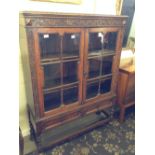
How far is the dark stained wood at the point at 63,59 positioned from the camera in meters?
1.25

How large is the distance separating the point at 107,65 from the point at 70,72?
50cm

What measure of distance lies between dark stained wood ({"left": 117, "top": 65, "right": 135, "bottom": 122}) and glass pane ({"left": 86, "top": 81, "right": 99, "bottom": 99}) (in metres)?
0.46

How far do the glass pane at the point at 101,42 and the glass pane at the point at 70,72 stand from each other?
0.77 feet

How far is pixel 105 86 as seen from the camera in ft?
6.39

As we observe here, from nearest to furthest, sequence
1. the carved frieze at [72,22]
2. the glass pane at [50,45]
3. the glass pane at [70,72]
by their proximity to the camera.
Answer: the carved frieze at [72,22] < the glass pane at [50,45] < the glass pane at [70,72]

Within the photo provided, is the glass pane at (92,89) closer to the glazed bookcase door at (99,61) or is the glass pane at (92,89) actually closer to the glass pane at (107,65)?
the glazed bookcase door at (99,61)

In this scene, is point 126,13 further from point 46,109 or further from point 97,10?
point 46,109

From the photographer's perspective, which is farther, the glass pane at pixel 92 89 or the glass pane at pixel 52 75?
the glass pane at pixel 92 89

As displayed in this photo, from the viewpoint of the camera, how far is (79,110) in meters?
1.78

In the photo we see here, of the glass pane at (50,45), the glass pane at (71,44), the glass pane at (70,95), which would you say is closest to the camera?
the glass pane at (50,45)

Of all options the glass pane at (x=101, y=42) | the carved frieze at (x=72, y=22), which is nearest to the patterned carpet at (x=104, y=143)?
the glass pane at (x=101, y=42)
